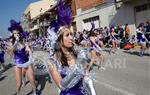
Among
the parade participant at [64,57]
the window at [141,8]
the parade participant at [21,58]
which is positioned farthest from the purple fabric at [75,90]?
the window at [141,8]

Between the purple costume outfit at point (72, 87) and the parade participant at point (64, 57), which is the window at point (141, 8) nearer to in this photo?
the parade participant at point (64, 57)

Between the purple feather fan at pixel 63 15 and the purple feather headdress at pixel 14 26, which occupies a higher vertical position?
the purple feather fan at pixel 63 15

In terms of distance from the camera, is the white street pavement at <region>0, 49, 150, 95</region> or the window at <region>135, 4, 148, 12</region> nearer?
the white street pavement at <region>0, 49, 150, 95</region>

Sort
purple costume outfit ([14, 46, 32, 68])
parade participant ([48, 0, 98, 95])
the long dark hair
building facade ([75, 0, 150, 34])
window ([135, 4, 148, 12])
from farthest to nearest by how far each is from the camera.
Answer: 1. building facade ([75, 0, 150, 34])
2. window ([135, 4, 148, 12])
3. purple costume outfit ([14, 46, 32, 68])
4. the long dark hair
5. parade participant ([48, 0, 98, 95])

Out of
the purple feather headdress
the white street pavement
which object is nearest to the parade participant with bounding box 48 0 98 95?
the white street pavement

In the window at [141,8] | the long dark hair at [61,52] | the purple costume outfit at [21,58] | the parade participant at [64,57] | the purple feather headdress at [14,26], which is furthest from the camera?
the window at [141,8]

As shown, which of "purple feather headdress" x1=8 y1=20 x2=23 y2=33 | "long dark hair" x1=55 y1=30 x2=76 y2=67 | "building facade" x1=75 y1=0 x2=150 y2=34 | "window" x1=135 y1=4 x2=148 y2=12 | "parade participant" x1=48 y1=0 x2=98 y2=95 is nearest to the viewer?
"parade participant" x1=48 y1=0 x2=98 y2=95

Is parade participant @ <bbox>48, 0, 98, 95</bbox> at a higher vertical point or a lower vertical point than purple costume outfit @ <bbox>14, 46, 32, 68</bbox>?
higher

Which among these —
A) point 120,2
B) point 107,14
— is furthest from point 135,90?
point 107,14

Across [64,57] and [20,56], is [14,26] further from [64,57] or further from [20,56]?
[64,57]

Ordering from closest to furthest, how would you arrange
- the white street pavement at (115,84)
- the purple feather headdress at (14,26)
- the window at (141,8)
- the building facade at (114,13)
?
1. the purple feather headdress at (14,26)
2. the white street pavement at (115,84)
3. the window at (141,8)
4. the building facade at (114,13)

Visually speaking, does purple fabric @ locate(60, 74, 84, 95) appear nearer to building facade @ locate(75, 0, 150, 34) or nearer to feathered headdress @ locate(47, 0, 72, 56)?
feathered headdress @ locate(47, 0, 72, 56)

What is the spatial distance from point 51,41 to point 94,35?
26.2ft

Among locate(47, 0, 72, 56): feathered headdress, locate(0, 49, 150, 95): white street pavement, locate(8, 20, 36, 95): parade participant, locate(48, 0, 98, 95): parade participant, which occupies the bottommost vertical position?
locate(0, 49, 150, 95): white street pavement
